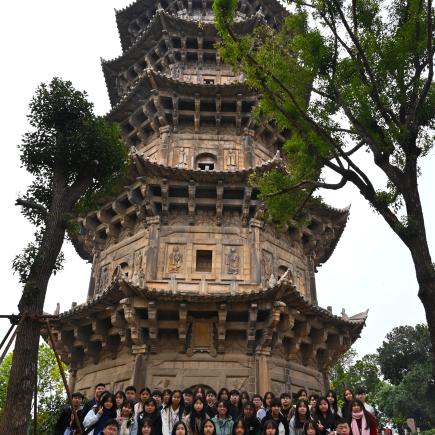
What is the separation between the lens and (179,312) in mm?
12648

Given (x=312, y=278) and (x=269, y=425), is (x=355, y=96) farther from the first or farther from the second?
(x=312, y=278)

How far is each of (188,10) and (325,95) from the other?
14491 millimetres

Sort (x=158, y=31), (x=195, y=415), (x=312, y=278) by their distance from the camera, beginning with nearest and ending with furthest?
(x=195, y=415) → (x=312, y=278) → (x=158, y=31)

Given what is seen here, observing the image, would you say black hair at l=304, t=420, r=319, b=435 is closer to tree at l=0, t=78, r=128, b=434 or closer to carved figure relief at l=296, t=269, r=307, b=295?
tree at l=0, t=78, r=128, b=434

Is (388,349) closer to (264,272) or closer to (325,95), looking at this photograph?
(264,272)

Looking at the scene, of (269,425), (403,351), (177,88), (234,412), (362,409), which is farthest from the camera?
(403,351)

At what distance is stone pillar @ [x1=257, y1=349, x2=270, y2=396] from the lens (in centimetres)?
1243

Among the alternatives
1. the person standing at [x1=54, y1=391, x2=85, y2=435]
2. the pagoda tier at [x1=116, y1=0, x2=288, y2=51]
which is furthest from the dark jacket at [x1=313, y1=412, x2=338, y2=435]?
the pagoda tier at [x1=116, y1=0, x2=288, y2=51]

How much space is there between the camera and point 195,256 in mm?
14859

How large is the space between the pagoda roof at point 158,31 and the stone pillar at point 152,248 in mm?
8777

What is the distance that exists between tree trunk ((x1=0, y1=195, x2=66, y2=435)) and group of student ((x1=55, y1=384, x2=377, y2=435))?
26.4 inches

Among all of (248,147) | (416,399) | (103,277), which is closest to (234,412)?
(103,277)

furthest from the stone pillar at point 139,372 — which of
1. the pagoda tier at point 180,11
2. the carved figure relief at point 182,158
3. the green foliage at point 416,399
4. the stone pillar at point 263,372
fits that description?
the green foliage at point 416,399

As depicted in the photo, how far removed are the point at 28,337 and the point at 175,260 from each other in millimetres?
6962
